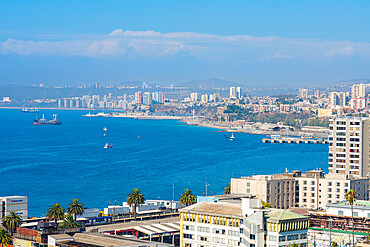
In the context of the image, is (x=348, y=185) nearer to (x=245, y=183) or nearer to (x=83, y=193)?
(x=245, y=183)

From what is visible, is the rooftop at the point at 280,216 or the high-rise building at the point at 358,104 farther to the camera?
the high-rise building at the point at 358,104

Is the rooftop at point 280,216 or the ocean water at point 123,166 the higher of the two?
the rooftop at point 280,216

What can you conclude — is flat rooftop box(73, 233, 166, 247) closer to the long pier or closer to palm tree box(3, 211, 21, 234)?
palm tree box(3, 211, 21, 234)

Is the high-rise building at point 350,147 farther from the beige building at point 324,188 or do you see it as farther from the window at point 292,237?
the window at point 292,237

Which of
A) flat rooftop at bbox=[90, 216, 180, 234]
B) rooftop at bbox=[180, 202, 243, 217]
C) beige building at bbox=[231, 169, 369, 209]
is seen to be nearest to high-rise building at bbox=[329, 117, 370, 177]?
beige building at bbox=[231, 169, 369, 209]

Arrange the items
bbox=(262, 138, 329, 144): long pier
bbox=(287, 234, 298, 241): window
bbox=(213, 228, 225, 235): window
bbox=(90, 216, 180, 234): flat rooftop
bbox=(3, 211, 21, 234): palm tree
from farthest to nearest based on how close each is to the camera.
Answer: bbox=(262, 138, 329, 144): long pier
bbox=(3, 211, 21, 234): palm tree
bbox=(90, 216, 180, 234): flat rooftop
bbox=(213, 228, 225, 235): window
bbox=(287, 234, 298, 241): window

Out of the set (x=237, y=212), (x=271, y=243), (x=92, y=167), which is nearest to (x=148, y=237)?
(x=237, y=212)

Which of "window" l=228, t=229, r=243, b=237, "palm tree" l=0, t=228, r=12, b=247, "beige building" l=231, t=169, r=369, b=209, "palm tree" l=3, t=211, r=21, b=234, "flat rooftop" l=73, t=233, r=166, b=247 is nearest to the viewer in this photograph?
"flat rooftop" l=73, t=233, r=166, b=247

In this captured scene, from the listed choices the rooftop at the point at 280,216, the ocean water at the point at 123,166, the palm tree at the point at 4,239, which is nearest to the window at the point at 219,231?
the rooftop at the point at 280,216
